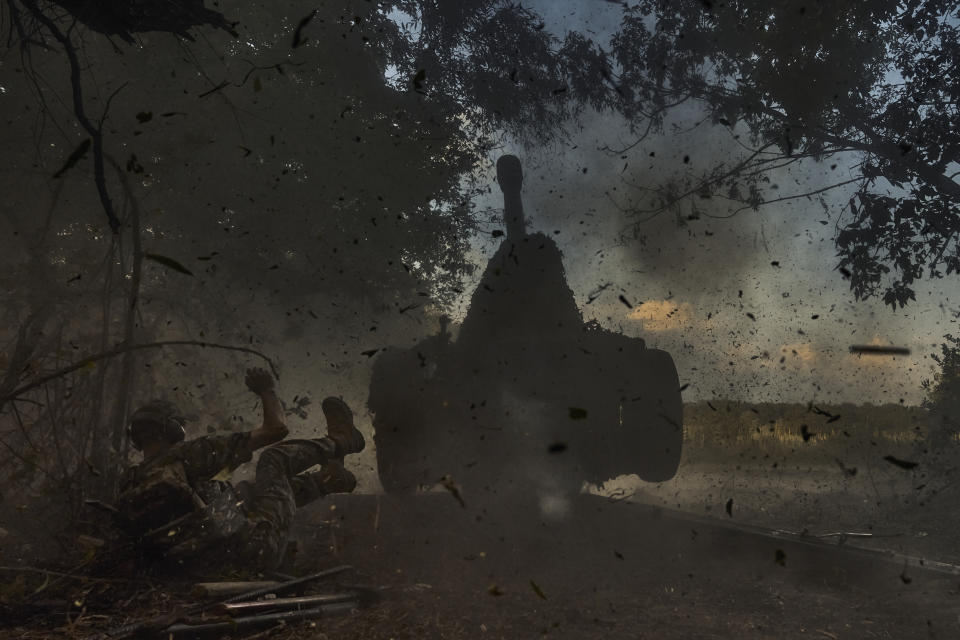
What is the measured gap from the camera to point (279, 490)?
17.3 ft

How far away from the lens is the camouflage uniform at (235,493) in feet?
15.0

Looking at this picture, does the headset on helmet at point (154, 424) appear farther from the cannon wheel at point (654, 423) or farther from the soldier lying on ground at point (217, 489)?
the cannon wheel at point (654, 423)

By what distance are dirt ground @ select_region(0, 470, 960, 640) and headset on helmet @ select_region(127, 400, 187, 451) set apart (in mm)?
1274

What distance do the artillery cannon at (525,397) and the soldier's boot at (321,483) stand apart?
97.7 inches

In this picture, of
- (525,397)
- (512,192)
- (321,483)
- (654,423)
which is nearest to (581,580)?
(321,483)

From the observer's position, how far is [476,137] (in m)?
11.4

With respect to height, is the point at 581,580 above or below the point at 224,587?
below

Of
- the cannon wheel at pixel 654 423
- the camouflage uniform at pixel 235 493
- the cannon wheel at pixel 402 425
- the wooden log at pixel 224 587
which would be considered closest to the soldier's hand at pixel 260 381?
the camouflage uniform at pixel 235 493

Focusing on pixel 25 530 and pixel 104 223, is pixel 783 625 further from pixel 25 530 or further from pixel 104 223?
pixel 104 223

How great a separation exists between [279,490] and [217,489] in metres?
0.61

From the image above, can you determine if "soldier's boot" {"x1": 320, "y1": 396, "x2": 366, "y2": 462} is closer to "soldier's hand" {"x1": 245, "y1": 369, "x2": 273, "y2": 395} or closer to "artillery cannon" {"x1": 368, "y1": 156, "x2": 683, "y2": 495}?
"soldier's hand" {"x1": 245, "y1": 369, "x2": 273, "y2": 395}

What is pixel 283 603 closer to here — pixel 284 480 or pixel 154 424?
pixel 284 480

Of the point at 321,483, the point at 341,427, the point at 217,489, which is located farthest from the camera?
the point at 341,427

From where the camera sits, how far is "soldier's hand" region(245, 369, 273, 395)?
17.3ft
